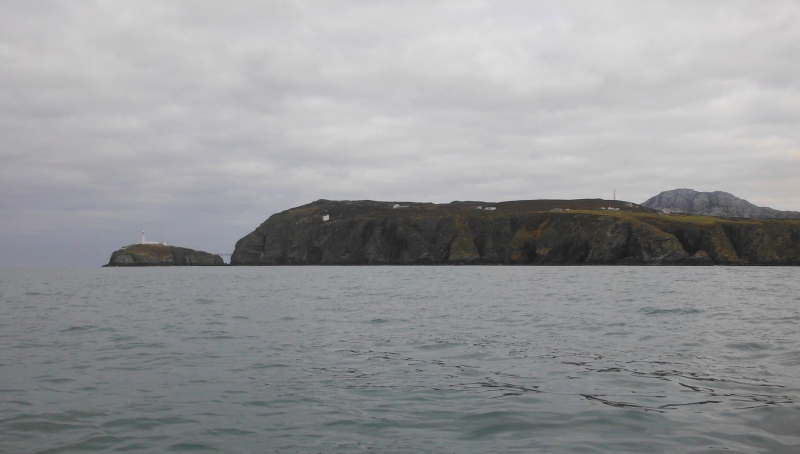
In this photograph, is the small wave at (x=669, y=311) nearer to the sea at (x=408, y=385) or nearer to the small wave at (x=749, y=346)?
the sea at (x=408, y=385)

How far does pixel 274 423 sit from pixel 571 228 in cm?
15034

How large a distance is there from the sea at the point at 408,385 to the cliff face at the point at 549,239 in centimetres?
12112

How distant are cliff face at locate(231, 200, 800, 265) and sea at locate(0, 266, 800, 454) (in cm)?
12112

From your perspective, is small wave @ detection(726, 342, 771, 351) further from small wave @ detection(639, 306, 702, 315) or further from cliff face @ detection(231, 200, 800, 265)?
cliff face @ detection(231, 200, 800, 265)

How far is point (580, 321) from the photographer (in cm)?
2386

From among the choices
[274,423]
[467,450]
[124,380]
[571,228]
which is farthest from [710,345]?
[571,228]

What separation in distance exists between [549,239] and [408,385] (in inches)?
5708

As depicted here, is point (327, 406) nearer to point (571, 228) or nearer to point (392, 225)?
point (571, 228)

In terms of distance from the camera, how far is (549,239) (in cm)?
15188

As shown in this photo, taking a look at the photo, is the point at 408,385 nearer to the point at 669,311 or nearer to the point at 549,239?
the point at 669,311

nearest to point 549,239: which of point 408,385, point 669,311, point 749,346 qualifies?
point 669,311

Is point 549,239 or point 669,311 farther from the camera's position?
point 549,239

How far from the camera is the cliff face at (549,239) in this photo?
433 feet

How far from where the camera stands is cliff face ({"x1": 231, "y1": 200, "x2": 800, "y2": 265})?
132 metres
